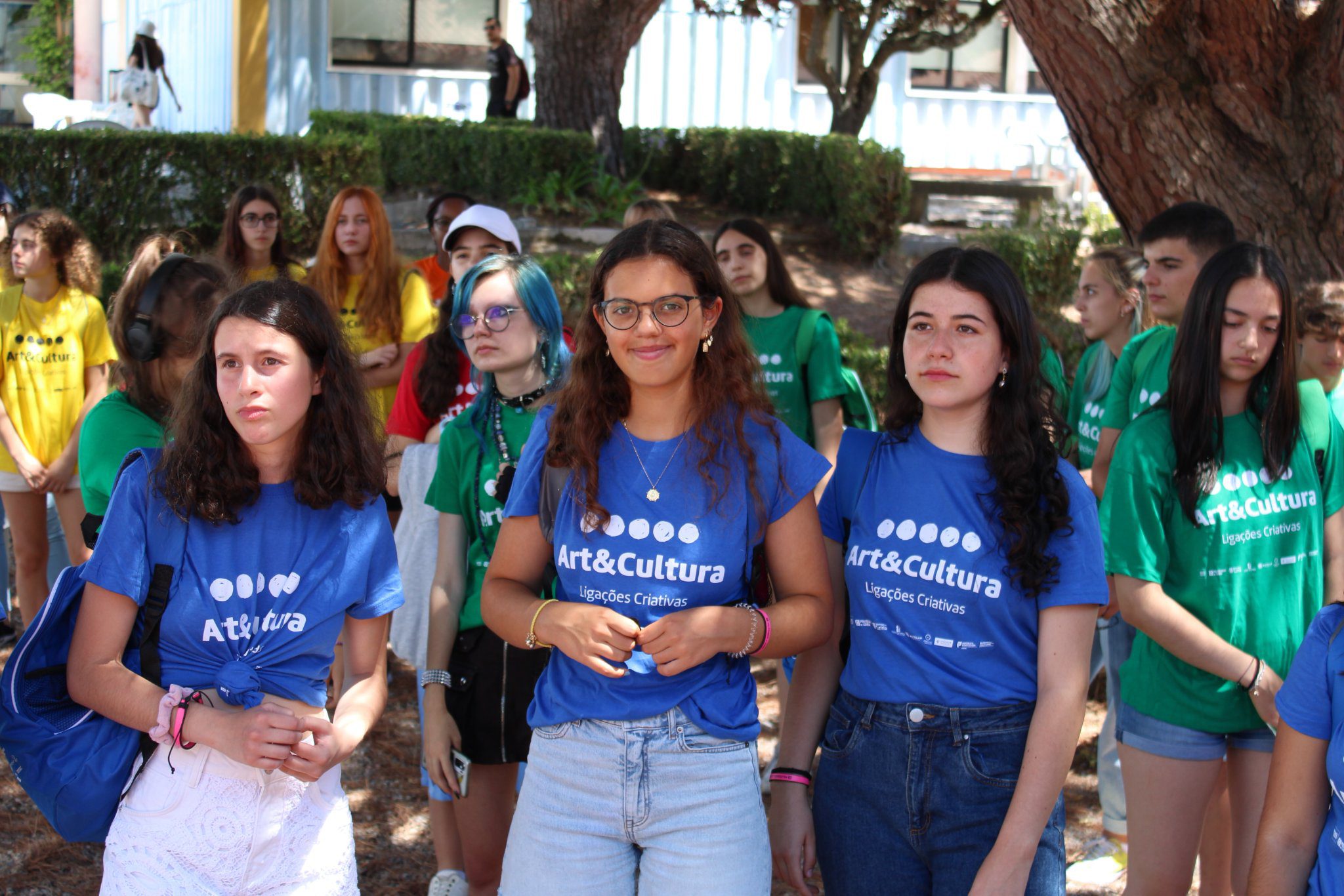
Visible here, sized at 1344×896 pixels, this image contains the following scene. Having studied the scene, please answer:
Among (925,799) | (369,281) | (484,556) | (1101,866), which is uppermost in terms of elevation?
(369,281)

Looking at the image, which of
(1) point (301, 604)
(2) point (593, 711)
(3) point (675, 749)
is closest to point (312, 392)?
(1) point (301, 604)

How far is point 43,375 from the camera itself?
5.39 metres

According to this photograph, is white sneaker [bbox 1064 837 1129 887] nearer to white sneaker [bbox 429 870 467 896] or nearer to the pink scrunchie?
white sneaker [bbox 429 870 467 896]

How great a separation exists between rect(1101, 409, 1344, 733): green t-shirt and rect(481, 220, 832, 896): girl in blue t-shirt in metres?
0.90

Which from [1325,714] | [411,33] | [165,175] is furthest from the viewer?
[411,33]

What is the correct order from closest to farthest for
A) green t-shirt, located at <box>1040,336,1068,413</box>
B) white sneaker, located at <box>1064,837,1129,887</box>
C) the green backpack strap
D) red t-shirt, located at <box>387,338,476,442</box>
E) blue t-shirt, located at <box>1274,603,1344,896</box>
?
blue t-shirt, located at <box>1274,603,1344,896</box> < the green backpack strap < green t-shirt, located at <box>1040,336,1068,413</box> < red t-shirt, located at <box>387,338,476,442</box> < white sneaker, located at <box>1064,837,1129,887</box>

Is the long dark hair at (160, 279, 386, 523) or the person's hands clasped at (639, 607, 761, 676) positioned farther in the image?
the long dark hair at (160, 279, 386, 523)

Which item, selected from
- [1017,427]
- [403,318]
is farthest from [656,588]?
[403,318]

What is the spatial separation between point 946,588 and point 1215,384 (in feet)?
3.29

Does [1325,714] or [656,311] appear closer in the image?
[1325,714]

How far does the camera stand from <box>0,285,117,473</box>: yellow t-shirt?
536cm

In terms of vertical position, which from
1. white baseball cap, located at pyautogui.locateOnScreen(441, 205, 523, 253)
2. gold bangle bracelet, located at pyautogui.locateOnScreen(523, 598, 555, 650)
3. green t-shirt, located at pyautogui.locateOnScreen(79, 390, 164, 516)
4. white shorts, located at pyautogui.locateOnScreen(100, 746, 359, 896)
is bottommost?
white shorts, located at pyautogui.locateOnScreen(100, 746, 359, 896)

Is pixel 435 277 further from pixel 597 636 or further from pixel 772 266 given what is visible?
pixel 597 636

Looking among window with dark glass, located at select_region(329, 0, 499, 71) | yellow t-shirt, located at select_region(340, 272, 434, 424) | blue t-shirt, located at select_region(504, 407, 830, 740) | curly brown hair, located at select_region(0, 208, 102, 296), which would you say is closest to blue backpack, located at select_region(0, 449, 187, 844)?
blue t-shirt, located at select_region(504, 407, 830, 740)
